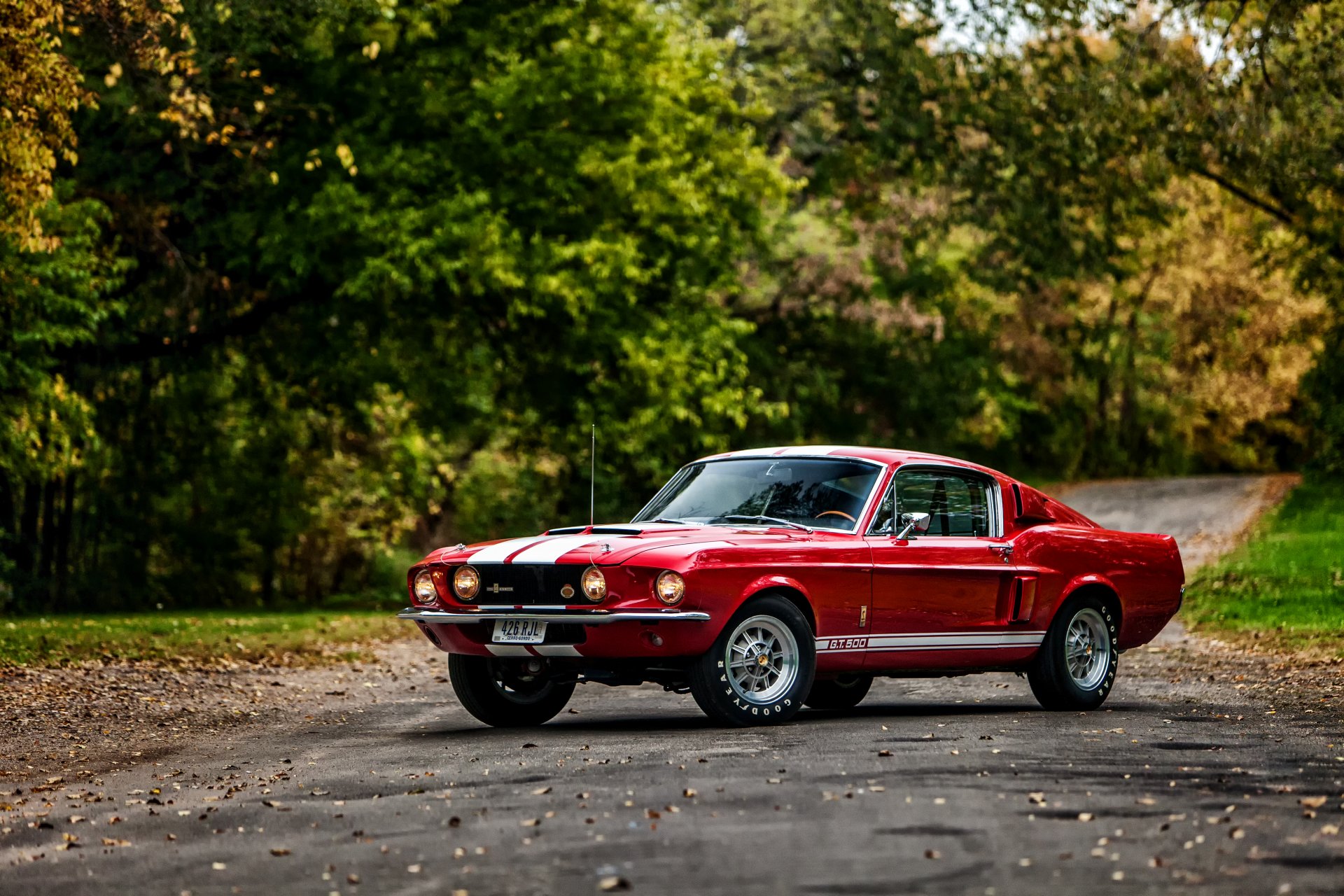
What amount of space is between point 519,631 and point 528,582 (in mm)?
291

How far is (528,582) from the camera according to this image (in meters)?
10.6

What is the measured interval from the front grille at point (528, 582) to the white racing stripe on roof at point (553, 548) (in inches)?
1.3

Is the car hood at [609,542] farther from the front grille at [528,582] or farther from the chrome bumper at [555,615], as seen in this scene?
the chrome bumper at [555,615]

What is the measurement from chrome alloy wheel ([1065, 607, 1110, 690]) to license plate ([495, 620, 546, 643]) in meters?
4.04

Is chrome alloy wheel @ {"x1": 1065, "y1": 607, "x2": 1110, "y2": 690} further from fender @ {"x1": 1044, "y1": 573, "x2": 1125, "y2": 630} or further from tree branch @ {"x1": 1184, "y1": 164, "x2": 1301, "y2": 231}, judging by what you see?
tree branch @ {"x1": 1184, "y1": 164, "x2": 1301, "y2": 231}

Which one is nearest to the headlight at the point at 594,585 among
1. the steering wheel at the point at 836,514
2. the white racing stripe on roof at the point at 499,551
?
the white racing stripe on roof at the point at 499,551

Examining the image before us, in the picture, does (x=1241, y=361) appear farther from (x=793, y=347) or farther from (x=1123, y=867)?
(x=1123, y=867)

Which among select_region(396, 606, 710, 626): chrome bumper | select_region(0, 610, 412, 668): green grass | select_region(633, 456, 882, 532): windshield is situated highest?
select_region(633, 456, 882, 532): windshield

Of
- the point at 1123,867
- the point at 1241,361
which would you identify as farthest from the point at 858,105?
the point at 1123,867

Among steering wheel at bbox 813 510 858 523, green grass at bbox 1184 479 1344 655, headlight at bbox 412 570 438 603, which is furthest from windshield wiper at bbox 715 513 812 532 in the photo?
green grass at bbox 1184 479 1344 655

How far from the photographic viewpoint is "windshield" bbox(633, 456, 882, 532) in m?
11.6

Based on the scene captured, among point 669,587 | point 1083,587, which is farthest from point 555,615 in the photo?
point 1083,587

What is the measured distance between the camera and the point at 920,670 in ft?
38.2

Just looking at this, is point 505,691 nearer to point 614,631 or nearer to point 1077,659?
point 614,631
